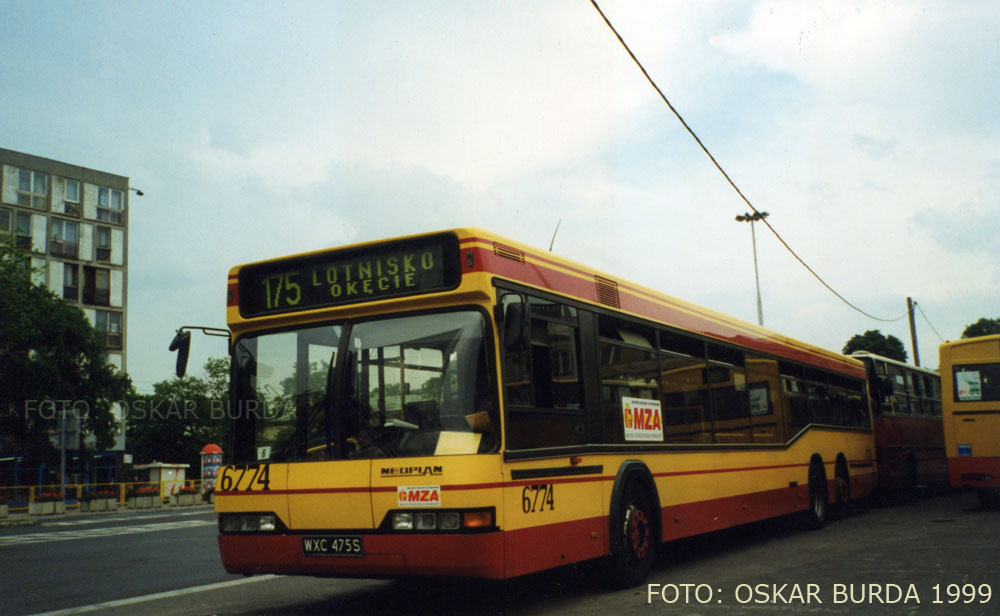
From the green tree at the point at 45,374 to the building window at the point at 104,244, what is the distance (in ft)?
48.2

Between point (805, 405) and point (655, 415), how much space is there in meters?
5.94

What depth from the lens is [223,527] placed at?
297 inches

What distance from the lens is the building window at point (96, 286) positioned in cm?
6209

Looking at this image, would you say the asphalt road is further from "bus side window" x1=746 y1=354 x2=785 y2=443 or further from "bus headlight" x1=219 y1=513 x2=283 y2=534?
"bus side window" x1=746 y1=354 x2=785 y2=443

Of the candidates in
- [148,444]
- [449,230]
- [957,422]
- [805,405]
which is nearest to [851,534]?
[805,405]

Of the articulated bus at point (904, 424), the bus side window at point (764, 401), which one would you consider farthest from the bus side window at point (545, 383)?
the articulated bus at point (904, 424)

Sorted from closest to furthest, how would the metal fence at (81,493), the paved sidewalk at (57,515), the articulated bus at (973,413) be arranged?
the articulated bus at (973,413) < the paved sidewalk at (57,515) < the metal fence at (81,493)

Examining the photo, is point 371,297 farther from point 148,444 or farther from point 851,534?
point 148,444

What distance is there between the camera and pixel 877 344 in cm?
6481

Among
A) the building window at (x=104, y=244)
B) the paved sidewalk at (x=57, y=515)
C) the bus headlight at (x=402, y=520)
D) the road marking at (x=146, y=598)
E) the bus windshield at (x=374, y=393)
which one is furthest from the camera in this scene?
the building window at (x=104, y=244)

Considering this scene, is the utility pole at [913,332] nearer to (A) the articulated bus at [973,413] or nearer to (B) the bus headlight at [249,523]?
(A) the articulated bus at [973,413]

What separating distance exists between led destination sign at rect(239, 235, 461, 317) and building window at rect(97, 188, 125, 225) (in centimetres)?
6104

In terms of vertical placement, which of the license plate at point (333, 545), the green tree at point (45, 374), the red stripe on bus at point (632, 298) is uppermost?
the green tree at point (45, 374)

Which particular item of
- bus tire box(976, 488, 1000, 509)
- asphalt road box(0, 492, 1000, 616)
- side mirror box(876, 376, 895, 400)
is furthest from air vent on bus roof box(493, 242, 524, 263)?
side mirror box(876, 376, 895, 400)
